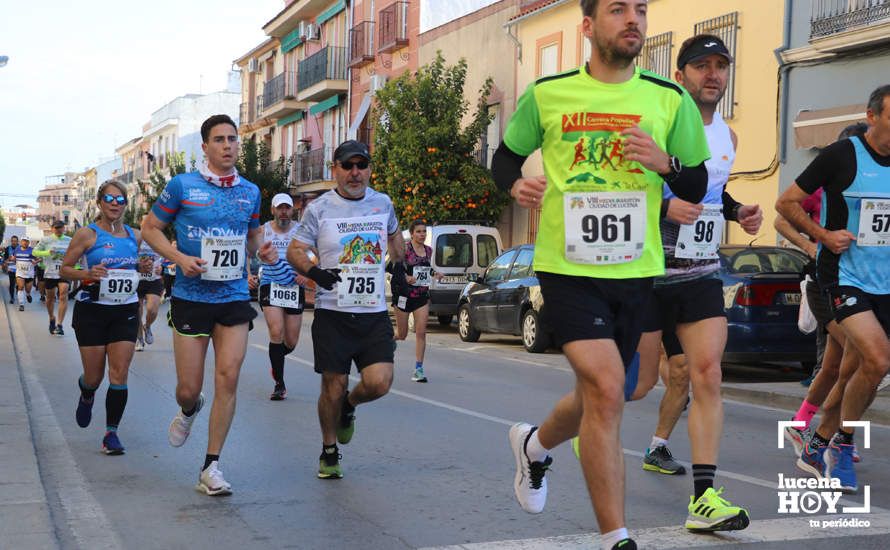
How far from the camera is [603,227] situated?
177 inches

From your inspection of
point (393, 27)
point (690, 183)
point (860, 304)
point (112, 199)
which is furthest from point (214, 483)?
point (393, 27)

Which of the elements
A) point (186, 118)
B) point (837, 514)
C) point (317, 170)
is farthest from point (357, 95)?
point (186, 118)

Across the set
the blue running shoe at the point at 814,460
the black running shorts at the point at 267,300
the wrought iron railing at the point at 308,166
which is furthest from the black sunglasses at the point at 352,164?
the wrought iron railing at the point at 308,166

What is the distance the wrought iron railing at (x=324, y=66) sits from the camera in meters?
43.2

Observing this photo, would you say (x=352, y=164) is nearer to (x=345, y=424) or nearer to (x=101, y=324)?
(x=345, y=424)

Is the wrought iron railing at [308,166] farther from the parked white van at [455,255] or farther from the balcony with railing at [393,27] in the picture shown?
the parked white van at [455,255]

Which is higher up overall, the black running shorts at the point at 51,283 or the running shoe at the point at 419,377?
the black running shorts at the point at 51,283

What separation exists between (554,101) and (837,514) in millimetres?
2586

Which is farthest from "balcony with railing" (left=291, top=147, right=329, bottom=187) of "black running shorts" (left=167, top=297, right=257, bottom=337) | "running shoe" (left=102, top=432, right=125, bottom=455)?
"black running shorts" (left=167, top=297, right=257, bottom=337)

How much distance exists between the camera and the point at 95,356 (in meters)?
8.02

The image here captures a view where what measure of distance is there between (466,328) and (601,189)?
626 inches

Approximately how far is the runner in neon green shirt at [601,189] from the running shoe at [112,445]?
13.4ft

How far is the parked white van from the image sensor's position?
76.8 ft

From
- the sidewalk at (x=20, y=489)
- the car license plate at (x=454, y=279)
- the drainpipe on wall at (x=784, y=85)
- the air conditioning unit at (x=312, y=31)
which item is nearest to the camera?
the sidewalk at (x=20, y=489)
